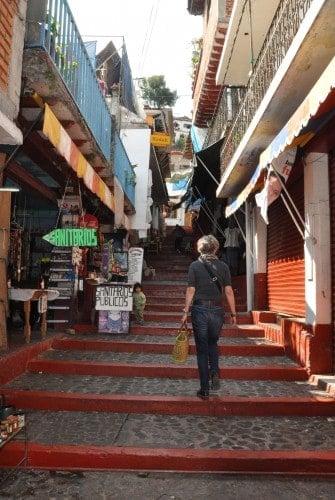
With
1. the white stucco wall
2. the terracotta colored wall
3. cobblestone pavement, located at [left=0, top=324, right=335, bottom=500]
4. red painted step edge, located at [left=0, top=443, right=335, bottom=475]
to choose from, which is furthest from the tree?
red painted step edge, located at [left=0, top=443, right=335, bottom=475]

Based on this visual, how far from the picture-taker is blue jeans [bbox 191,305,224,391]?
4863 millimetres

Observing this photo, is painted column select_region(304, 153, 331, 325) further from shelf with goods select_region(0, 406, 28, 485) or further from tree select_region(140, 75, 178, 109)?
tree select_region(140, 75, 178, 109)

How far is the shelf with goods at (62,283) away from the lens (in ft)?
28.1

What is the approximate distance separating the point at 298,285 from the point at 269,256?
2283mm

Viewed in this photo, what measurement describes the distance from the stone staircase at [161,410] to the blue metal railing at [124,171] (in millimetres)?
5059

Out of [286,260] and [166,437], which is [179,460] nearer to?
[166,437]

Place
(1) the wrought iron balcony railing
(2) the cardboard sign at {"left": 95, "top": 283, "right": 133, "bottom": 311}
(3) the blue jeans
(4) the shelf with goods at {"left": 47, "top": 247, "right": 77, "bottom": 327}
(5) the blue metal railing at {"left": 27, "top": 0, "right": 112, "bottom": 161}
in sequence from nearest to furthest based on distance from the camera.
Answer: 1. (3) the blue jeans
2. (5) the blue metal railing at {"left": 27, "top": 0, "right": 112, "bottom": 161}
3. (1) the wrought iron balcony railing
4. (2) the cardboard sign at {"left": 95, "top": 283, "right": 133, "bottom": 311}
5. (4) the shelf with goods at {"left": 47, "top": 247, "right": 77, "bottom": 327}

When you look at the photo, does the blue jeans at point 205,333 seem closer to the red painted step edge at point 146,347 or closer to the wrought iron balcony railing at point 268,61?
the red painted step edge at point 146,347

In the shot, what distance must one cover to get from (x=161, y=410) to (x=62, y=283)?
176 inches

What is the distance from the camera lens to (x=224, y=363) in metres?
6.60

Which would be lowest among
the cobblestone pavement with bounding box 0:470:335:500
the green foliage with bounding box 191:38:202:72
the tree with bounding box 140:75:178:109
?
the cobblestone pavement with bounding box 0:470:335:500

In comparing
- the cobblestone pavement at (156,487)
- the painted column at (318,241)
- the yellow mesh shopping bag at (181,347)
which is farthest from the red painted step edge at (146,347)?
the cobblestone pavement at (156,487)

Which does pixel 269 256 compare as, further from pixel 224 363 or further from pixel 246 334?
pixel 224 363

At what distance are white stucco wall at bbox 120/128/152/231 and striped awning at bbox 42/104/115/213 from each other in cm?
618
